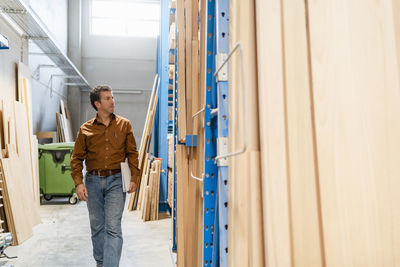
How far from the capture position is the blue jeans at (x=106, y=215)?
2896 millimetres

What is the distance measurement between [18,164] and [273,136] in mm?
4688

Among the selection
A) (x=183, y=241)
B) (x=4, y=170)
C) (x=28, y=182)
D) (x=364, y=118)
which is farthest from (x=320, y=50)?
(x=28, y=182)

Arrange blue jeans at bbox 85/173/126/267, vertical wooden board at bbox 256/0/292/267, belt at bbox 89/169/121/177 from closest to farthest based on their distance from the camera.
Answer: vertical wooden board at bbox 256/0/292/267 → blue jeans at bbox 85/173/126/267 → belt at bbox 89/169/121/177

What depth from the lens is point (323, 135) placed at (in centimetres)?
122

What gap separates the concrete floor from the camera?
3.64 meters

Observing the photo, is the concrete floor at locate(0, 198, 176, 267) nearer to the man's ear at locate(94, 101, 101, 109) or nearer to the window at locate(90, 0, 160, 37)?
the man's ear at locate(94, 101, 101, 109)

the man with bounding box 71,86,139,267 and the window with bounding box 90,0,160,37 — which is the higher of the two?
the window with bounding box 90,0,160,37

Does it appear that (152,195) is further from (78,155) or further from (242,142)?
(242,142)

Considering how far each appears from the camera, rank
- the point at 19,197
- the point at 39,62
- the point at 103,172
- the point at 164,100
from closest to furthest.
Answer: the point at 103,172 → the point at 19,197 → the point at 164,100 → the point at 39,62

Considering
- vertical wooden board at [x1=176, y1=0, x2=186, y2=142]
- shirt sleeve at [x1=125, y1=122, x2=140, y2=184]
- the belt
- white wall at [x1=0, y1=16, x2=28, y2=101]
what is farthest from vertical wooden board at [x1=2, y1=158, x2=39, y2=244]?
vertical wooden board at [x1=176, y1=0, x2=186, y2=142]

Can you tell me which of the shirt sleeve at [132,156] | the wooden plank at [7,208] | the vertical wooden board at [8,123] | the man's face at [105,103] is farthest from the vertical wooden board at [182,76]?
the vertical wooden board at [8,123]

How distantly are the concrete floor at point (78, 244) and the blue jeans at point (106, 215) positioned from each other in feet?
2.31

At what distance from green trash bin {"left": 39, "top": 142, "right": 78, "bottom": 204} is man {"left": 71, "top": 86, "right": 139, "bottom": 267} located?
4368mm

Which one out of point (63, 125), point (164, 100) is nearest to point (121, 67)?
point (63, 125)
